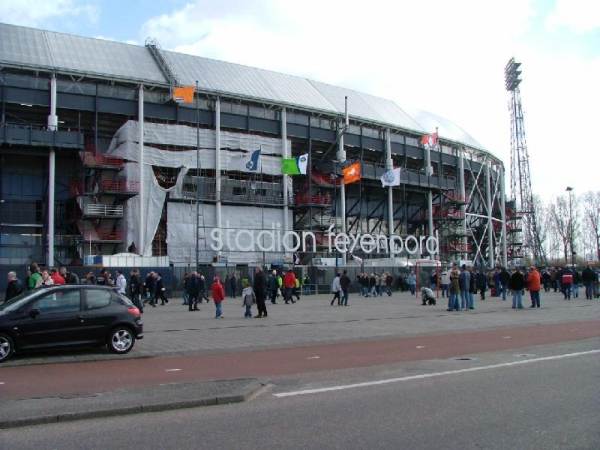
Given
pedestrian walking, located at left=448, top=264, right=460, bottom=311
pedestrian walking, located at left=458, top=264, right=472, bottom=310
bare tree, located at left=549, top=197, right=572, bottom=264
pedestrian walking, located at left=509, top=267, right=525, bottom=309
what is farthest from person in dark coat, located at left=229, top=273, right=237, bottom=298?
bare tree, located at left=549, top=197, right=572, bottom=264

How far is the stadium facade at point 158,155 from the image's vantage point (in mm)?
46812

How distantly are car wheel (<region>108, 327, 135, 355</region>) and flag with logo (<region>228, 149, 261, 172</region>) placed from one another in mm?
38780

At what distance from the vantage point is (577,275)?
37.0 metres

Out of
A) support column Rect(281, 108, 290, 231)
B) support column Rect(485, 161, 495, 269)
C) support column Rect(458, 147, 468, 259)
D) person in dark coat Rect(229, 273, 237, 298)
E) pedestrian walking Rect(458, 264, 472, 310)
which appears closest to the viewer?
pedestrian walking Rect(458, 264, 472, 310)

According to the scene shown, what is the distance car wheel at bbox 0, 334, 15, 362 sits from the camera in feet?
39.5

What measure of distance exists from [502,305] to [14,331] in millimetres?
21763

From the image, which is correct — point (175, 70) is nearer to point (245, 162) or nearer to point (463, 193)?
point (245, 162)

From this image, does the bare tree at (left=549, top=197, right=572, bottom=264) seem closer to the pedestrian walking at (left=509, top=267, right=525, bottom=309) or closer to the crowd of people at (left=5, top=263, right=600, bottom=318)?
the crowd of people at (left=5, top=263, right=600, bottom=318)

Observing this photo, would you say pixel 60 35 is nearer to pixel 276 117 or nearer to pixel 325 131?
pixel 276 117

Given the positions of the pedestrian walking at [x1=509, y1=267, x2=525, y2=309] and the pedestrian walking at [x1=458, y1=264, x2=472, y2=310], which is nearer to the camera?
the pedestrian walking at [x1=509, y1=267, x2=525, y2=309]

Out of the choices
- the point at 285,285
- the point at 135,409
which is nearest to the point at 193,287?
the point at 285,285

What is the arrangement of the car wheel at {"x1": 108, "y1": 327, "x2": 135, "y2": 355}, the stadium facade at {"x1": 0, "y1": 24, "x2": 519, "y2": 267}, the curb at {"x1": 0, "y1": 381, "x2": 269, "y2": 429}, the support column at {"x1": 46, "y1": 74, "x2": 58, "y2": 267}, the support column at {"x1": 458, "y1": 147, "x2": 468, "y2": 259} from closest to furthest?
the curb at {"x1": 0, "y1": 381, "x2": 269, "y2": 429}
the car wheel at {"x1": 108, "y1": 327, "x2": 135, "y2": 355}
the support column at {"x1": 46, "y1": 74, "x2": 58, "y2": 267}
the stadium facade at {"x1": 0, "y1": 24, "x2": 519, "y2": 267}
the support column at {"x1": 458, "y1": 147, "x2": 468, "y2": 259}

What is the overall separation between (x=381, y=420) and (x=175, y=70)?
5001 cm

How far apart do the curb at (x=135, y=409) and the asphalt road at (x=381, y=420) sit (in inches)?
6.3
